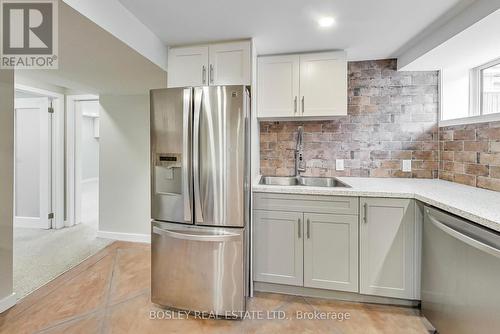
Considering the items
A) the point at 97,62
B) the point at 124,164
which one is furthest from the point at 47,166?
the point at 97,62

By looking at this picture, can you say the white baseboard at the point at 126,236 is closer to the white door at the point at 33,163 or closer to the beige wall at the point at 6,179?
the white door at the point at 33,163

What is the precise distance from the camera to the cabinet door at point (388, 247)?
1909 millimetres

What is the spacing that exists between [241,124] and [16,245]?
11.5ft

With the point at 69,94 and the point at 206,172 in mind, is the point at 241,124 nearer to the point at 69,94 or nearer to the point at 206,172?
the point at 206,172

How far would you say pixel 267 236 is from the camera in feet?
7.01

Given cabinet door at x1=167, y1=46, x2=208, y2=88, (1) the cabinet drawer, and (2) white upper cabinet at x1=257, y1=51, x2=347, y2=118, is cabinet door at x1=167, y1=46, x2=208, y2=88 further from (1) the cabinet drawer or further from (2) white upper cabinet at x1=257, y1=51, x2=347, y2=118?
(1) the cabinet drawer

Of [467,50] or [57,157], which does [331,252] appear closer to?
[467,50]

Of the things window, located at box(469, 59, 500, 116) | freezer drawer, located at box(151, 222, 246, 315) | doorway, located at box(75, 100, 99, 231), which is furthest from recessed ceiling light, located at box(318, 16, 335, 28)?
doorway, located at box(75, 100, 99, 231)

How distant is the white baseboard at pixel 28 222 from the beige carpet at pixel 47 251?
0.08m

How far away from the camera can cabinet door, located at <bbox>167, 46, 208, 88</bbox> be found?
2.27m

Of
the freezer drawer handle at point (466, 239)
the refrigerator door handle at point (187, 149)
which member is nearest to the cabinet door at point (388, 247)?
the freezer drawer handle at point (466, 239)

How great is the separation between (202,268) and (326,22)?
2099mm

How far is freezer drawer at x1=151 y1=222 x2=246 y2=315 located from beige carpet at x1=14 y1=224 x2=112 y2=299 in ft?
4.58

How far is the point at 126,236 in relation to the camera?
11.1 ft
